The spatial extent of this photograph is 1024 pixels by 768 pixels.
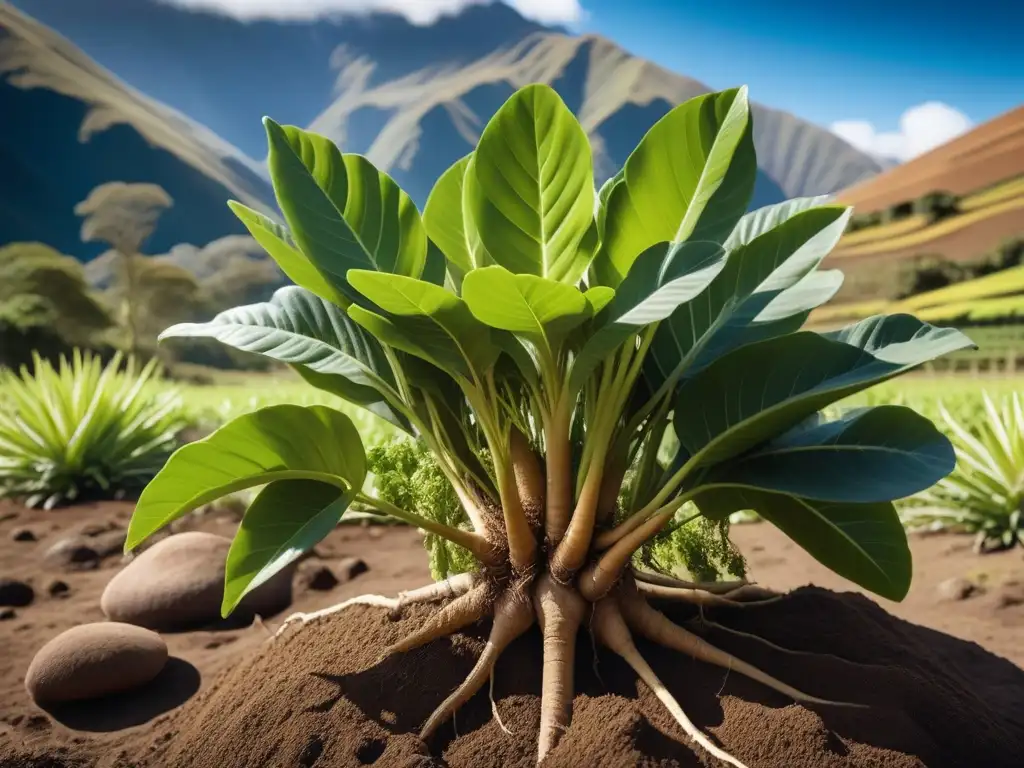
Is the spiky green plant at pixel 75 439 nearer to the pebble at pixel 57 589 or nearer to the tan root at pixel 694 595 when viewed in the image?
the pebble at pixel 57 589

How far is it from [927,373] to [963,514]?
266 centimetres

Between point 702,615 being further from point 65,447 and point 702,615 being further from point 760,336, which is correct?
point 65,447

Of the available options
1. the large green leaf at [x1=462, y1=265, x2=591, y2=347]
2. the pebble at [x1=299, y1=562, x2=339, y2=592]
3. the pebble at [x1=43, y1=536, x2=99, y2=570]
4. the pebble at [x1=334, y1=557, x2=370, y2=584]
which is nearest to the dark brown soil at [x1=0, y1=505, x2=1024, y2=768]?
the large green leaf at [x1=462, y1=265, x2=591, y2=347]

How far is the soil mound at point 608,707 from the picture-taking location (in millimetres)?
1047

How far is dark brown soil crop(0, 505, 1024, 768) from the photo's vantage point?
3.47 feet

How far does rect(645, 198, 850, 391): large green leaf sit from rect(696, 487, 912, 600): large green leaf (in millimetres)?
195

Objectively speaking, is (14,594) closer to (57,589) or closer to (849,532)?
(57,589)

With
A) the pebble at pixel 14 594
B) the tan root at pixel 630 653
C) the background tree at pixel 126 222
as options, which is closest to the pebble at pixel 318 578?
the pebble at pixel 14 594

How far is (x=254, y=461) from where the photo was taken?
3.43 feet

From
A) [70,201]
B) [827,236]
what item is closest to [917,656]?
[827,236]

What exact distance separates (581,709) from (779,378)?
1.61ft

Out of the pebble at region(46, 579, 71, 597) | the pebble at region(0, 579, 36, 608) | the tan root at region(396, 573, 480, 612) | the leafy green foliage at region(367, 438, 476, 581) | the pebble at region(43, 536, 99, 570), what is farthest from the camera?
the pebble at region(43, 536, 99, 570)

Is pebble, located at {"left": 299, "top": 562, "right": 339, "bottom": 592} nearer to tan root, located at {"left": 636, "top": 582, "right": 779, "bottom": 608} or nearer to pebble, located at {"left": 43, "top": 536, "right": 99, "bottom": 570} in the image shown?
pebble, located at {"left": 43, "top": 536, "right": 99, "bottom": 570}

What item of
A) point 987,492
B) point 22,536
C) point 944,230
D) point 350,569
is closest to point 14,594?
point 22,536
